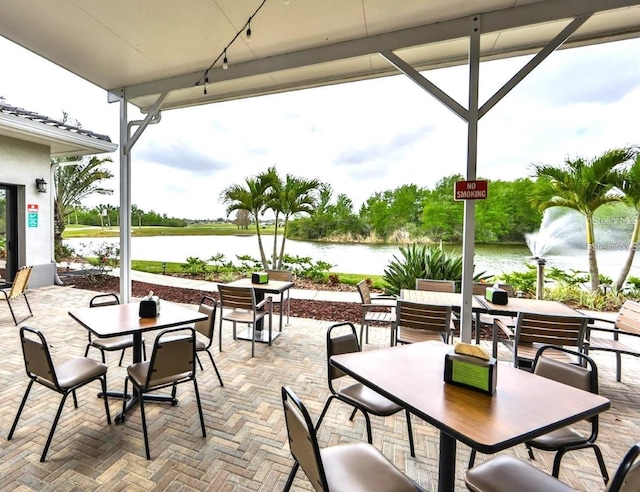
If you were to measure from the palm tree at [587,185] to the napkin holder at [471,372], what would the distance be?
17.9 ft

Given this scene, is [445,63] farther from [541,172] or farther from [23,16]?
[23,16]

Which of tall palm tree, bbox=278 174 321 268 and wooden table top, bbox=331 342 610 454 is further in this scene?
tall palm tree, bbox=278 174 321 268

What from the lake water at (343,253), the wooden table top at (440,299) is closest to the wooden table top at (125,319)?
the wooden table top at (440,299)

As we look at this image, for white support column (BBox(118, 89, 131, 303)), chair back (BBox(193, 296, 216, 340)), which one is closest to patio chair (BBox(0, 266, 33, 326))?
Result: white support column (BBox(118, 89, 131, 303))

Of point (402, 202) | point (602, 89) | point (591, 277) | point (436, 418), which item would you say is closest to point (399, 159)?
point (402, 202)

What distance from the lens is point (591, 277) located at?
5703mm

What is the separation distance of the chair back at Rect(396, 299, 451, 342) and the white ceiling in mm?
2845

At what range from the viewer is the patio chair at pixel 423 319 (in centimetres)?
295

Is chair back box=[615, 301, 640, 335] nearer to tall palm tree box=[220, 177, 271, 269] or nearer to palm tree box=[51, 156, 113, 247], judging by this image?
tall palm tree box=[220, 177, 271, 269]

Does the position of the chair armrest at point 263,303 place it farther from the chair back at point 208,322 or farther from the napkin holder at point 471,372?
the napkin holder at point 471,372

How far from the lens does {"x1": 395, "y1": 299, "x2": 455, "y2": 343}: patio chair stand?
295 cm

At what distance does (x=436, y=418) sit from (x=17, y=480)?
2.30 meters

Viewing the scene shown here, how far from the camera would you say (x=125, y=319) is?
2434 millimetres

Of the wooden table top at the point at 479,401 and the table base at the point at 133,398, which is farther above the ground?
the wooden table top at the point at 479,401
